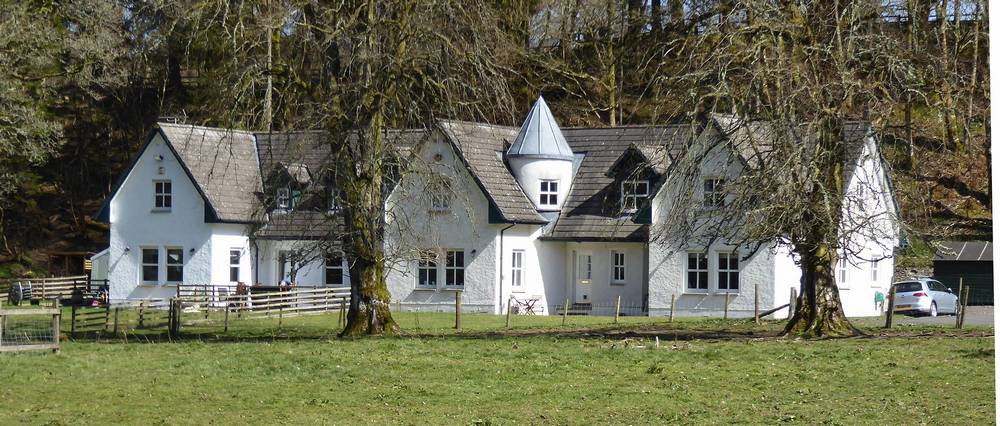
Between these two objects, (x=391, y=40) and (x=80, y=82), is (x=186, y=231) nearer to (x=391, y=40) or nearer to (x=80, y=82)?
(x=80, y=82)

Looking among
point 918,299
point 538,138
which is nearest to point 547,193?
point 538,138

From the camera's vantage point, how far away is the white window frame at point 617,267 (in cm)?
4659

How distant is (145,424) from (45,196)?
189 ft

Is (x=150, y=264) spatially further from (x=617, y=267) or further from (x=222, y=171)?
(x=617, y=267)

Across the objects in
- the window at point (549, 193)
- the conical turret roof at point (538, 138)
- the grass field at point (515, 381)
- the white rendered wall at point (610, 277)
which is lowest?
the grass field at point (515, 381)

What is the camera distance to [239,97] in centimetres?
2914

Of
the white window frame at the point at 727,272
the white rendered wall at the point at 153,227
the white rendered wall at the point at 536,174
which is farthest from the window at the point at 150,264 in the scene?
the white window frame at the point at 727,272

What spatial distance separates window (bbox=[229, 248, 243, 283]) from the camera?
164 ft

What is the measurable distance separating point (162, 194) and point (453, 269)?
11.6 m

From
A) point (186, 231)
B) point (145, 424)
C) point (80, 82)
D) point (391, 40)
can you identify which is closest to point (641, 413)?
point (145, 424)

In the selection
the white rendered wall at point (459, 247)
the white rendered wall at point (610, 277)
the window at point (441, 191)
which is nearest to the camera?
the window at point (441, 191)

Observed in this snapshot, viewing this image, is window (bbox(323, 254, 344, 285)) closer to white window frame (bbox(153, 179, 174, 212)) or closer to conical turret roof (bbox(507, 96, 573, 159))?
white window frame (bbox(153, 179, 174, 212))

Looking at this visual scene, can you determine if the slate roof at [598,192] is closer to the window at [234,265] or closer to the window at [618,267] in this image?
the window at [618,267]

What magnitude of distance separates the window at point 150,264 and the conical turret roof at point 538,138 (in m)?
13.7
